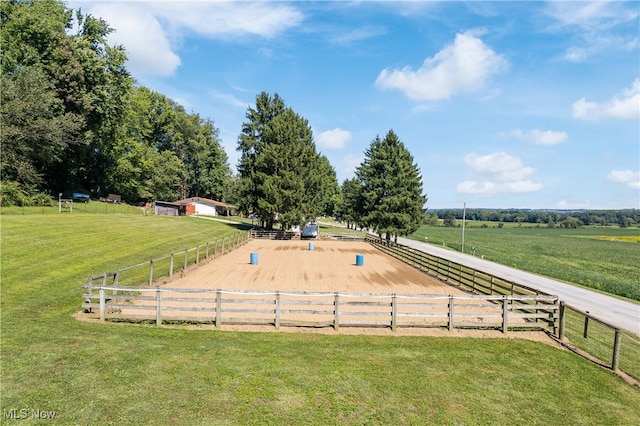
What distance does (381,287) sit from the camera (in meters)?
18.5

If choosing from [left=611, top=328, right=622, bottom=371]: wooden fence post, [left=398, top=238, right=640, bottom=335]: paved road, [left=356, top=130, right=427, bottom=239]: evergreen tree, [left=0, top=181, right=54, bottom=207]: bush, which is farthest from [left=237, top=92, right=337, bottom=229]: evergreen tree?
[left=611, top=328, right=622, bottom=371]: wooden fence post

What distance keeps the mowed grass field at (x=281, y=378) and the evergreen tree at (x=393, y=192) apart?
1456 inches

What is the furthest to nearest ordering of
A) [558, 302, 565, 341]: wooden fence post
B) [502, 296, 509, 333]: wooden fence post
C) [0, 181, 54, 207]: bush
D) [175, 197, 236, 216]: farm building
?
1. [175, 197, 236, 216]: farm building
2. [0, 181, 54, 207]: bush
3. [502, 296, 509, 333]: wooden fence post
4. [558, 302, 565, 341]: wooden fence post

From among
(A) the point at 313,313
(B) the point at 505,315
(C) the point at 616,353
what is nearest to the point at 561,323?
(B) the point at 505,315

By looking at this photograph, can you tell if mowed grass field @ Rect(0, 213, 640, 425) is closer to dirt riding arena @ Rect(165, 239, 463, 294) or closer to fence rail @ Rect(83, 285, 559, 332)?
fence rail @ Rect(83, 285, 559, 332)

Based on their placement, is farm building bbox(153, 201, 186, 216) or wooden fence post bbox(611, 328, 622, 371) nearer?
wooden fence post bbox(611, 328, 622, 371)

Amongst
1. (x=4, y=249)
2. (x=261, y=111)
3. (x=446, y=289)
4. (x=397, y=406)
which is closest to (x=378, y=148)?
(x=261, y=111)

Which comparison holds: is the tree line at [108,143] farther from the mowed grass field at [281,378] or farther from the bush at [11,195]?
the mowed grass field at [281,378]

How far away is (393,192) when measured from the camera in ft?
158

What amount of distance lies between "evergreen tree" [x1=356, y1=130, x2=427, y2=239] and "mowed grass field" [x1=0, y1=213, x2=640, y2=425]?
36988 mm

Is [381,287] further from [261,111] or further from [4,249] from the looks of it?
[261,111]

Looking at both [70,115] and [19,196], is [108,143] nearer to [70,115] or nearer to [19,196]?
[70,115]

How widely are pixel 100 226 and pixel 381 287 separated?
80.3ft

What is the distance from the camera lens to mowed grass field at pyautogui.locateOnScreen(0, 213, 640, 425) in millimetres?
6206
